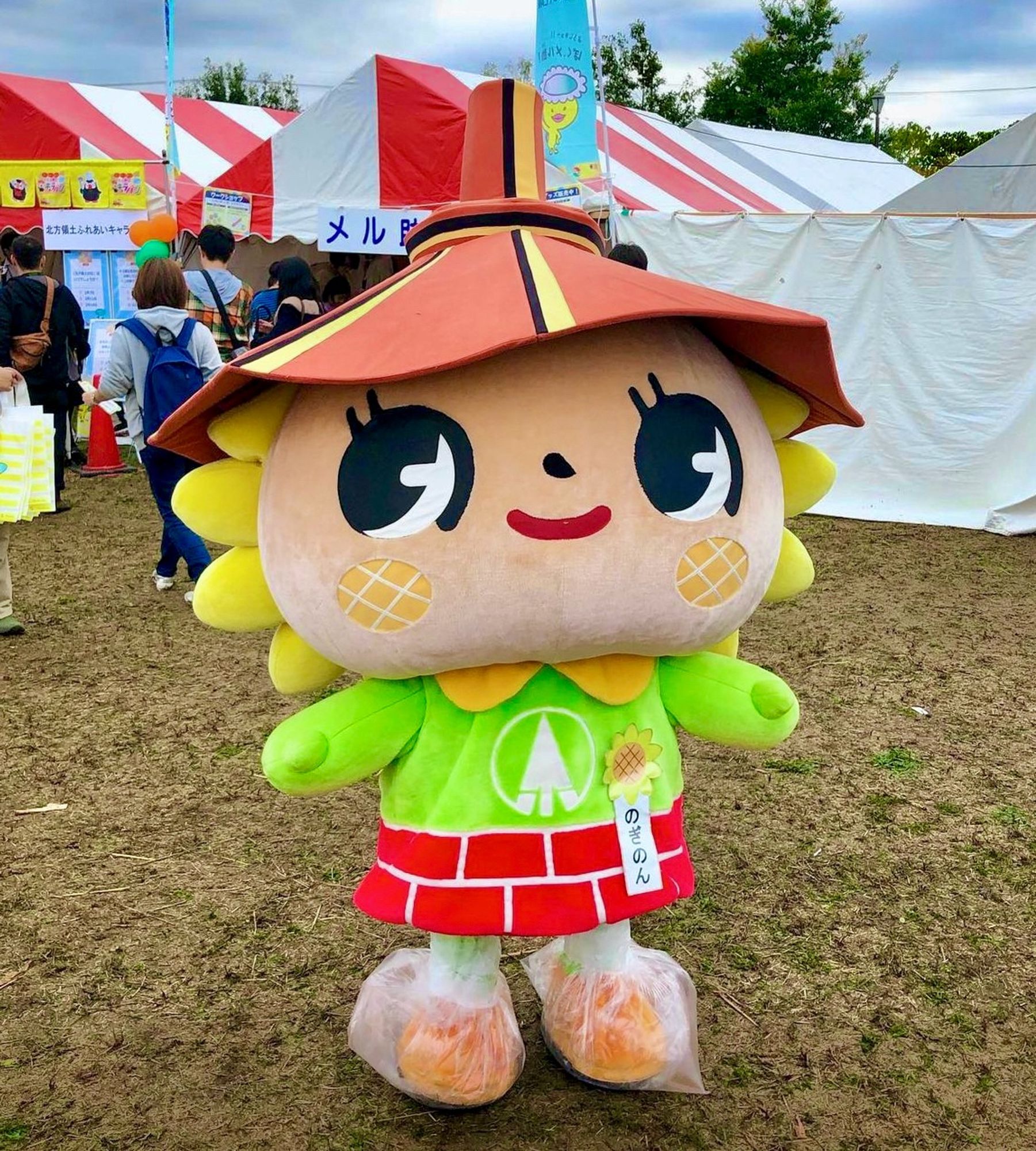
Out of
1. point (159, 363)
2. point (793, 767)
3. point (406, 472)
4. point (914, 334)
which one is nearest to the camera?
point (406, 472)

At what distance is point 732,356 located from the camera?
2008mm

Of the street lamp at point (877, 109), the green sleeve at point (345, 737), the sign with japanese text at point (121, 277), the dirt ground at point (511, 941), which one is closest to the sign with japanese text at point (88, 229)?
the sign with japanese text at point (121, 277)

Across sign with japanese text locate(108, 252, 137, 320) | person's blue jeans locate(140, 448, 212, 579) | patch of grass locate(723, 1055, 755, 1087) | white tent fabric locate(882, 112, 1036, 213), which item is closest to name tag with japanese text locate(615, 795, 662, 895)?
patch of grass locate(723, 1055, 755, 1087)

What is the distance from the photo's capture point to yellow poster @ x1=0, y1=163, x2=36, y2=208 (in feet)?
34.6

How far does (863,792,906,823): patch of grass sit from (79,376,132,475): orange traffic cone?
749 cm

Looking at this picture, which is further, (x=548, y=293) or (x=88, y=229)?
(x=88, y=229)

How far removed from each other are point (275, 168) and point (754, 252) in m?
4.17

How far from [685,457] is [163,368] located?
401 centimetres

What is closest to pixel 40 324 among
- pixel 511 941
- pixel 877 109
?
pixel 511 941

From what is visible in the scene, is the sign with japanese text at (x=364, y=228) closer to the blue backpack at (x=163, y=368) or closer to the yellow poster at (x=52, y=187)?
the yellow poster at (x=52, y=187)

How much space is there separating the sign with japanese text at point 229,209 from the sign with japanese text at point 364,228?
103 centimetres

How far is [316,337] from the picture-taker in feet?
5.81

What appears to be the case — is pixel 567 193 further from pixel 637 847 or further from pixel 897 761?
pixel 637 847

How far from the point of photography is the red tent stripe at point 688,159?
1186cm
